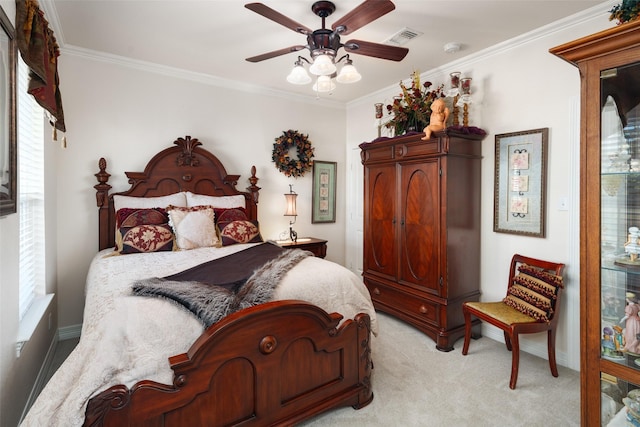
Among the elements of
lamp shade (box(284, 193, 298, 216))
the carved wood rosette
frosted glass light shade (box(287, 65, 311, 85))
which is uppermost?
frosted glass light shade (box(287, 65, 311, 85))

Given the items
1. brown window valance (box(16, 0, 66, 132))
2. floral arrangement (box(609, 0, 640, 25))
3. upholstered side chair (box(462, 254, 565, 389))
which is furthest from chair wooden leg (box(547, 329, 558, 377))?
brown window valance (box(16, 0, 66, 132))

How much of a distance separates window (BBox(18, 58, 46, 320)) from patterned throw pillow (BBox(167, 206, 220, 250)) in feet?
3.18

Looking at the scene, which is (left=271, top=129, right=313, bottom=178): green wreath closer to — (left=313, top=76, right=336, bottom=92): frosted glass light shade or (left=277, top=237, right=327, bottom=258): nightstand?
(left=277, top=237, right=327, bottom=258): nightstand

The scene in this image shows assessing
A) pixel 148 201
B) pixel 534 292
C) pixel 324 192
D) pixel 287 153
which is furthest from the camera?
→ pixel 324 192

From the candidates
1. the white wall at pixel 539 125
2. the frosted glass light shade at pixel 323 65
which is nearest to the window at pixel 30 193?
the frosted glass light shade at pixel 323 65

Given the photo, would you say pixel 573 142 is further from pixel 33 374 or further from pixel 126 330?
pixel 33 374

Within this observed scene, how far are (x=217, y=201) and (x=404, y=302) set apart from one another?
225cm

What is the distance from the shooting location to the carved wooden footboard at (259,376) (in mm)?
1425

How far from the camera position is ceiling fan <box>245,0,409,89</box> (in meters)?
1.86

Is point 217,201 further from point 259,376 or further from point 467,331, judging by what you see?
point 467,331

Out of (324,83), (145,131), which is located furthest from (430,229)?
(145,131)

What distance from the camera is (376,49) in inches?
91.0

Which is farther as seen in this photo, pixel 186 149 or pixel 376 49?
pixel 186 149

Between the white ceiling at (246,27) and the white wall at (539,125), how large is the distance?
0.50 feet
